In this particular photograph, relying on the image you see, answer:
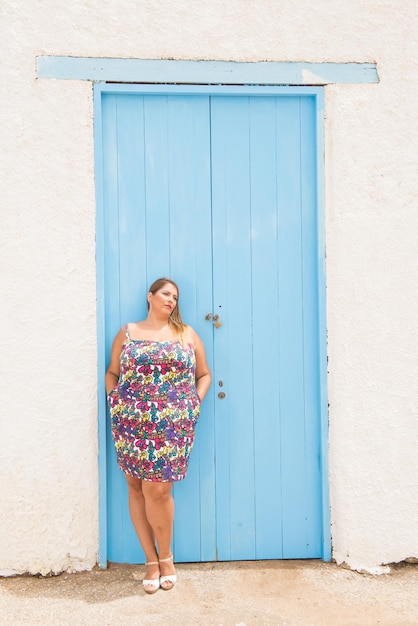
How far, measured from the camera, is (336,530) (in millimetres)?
3768

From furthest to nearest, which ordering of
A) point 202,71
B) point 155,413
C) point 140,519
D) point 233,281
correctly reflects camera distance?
point 233,281
point 202,71
point 140,519
point 155,413

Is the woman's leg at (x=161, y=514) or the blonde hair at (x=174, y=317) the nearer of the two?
the woman's leg at (x=161, y=514)

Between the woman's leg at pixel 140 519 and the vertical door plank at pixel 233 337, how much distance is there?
47 centimetres

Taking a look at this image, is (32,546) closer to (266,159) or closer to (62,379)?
(62,379)

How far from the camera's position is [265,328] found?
Result: 12.5ft

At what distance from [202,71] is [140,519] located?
2.63 m

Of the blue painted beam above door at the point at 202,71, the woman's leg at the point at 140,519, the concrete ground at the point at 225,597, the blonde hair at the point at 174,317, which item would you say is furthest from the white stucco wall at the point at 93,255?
the blonde hair at the point at 174,317

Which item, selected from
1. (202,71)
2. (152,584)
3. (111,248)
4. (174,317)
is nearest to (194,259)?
(174,317)

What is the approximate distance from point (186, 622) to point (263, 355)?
153cm

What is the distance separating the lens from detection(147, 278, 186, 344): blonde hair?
3568mm

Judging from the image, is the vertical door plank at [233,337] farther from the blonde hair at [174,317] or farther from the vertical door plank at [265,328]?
the blonde hair at [174,317]

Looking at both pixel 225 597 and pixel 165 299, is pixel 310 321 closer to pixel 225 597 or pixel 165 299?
pixel 165 299

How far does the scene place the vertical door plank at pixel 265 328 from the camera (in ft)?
12.5

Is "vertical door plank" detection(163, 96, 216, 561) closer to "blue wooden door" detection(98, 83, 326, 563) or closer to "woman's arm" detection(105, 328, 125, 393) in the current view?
"blue wooden door" detection(98, 83, 326, 563)
